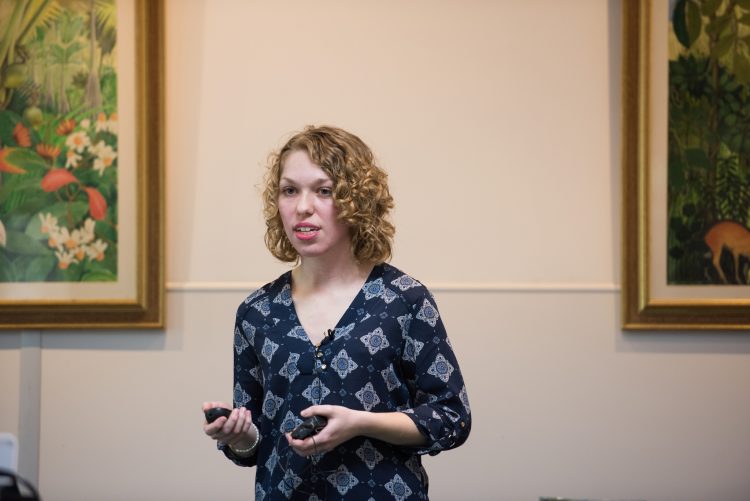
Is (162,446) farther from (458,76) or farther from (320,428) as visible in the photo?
(320,428)

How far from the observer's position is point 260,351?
196 cm

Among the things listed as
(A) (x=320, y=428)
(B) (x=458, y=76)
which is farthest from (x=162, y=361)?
(A) (x=320, y=428)

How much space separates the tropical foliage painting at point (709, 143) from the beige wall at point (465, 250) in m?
0.23

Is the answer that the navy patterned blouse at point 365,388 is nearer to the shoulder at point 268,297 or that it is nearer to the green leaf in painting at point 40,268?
the shoulder at point 268,297

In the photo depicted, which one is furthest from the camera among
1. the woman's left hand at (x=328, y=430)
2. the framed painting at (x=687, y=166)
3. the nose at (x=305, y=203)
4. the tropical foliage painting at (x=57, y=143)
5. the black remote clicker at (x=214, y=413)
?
the tropical foliage painting at (x=57, y=143)

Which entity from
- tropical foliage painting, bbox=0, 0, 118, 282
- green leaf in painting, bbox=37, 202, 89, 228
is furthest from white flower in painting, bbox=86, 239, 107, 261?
green leaf in painting, bbox=37, 202, 89, 228

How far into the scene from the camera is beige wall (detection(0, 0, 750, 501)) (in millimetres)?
3928

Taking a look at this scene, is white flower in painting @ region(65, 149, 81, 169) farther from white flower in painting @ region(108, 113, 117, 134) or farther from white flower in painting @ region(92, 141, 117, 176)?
white flower in painting @ region(108, 113, 117, 134)

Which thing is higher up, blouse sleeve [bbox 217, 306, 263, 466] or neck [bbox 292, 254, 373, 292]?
neck [bbox 292, 254, 373, 292]

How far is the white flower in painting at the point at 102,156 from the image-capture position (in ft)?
13.0

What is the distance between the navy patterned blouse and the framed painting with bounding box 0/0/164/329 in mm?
2128

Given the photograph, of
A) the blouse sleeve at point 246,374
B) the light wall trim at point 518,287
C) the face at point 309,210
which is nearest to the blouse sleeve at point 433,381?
the face at point 309,210

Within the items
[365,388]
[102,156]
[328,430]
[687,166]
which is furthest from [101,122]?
[328,430]

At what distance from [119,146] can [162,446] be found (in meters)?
1.23
